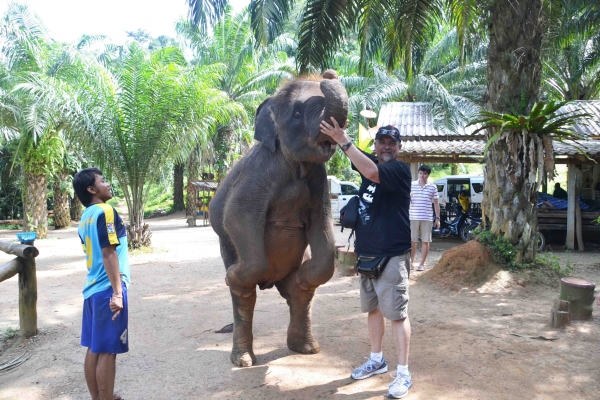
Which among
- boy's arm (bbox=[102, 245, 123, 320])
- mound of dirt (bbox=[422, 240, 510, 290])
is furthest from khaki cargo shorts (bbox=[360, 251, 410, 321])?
mound of dirt (bbox=[422, 240, 510, 290])

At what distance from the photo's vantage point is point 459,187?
1756cm

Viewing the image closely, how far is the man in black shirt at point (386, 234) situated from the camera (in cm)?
353

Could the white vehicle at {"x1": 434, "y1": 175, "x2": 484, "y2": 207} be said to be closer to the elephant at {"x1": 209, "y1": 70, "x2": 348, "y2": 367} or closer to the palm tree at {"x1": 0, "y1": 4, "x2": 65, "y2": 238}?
the palm tree at {"x1": 0, "y1": 4, "x2": 65, "y2": 238}

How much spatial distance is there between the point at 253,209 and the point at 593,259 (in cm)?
910

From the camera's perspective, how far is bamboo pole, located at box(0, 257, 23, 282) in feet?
16.8

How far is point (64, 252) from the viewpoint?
12891 mm

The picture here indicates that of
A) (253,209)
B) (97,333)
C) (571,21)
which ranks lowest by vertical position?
(97,333)

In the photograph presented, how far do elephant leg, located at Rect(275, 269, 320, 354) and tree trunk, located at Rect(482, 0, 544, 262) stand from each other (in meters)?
4.17

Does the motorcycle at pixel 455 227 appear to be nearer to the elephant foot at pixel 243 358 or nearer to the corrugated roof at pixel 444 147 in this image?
the corrugated roof at pixel 444 147

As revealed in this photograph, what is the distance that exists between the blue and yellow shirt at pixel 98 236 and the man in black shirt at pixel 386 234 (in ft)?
5.13

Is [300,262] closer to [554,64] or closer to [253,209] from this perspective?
[253,209]

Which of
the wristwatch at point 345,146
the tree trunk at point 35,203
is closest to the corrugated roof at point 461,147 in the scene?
the wristwatch at point 345,146

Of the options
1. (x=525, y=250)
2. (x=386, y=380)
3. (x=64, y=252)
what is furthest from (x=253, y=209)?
(x=64, y=252)

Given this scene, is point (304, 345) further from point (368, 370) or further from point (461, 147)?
point (461, 147)
